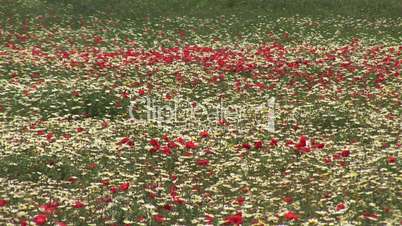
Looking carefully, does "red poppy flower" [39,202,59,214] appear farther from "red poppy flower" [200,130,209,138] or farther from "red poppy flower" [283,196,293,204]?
"red poppy flower" [200,130,209,138]

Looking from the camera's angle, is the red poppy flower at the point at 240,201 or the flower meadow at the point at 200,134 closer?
the red poppy flower at the point at 240,201

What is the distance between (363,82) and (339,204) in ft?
32.5

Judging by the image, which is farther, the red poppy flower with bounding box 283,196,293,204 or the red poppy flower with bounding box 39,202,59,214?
the red poppy flower with bounding box 283,196,293,204

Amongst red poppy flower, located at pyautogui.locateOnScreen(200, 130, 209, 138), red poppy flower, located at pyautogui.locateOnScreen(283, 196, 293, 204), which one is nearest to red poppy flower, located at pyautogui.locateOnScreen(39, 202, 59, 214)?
red poppy flower, located at pyautogui.locateOnScreen(283, 196, 293, 204)

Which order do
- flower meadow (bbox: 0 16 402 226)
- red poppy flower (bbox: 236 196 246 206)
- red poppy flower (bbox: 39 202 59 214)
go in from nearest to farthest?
red poppy flower (bbox: 39 202 59 214) < red poppy flower (bbox: 236 196 246 206) < flower meadow (bbox: 0 16 402 226)

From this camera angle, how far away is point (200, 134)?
1201cm

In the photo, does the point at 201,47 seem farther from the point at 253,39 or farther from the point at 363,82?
the point at 363,82

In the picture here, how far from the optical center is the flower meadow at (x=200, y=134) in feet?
27.7

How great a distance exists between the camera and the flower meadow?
8438mm

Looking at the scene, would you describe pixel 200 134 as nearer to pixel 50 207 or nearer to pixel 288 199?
pixel 288 199

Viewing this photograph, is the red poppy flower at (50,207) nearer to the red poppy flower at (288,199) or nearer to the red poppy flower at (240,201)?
the red poppy flower at (240,201)

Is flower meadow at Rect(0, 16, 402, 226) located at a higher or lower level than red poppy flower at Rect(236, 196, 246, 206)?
lower

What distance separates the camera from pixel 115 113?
47.5 ft

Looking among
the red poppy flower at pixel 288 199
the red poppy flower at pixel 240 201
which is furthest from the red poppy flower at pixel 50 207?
the red poppy flower at pixel 288 199
